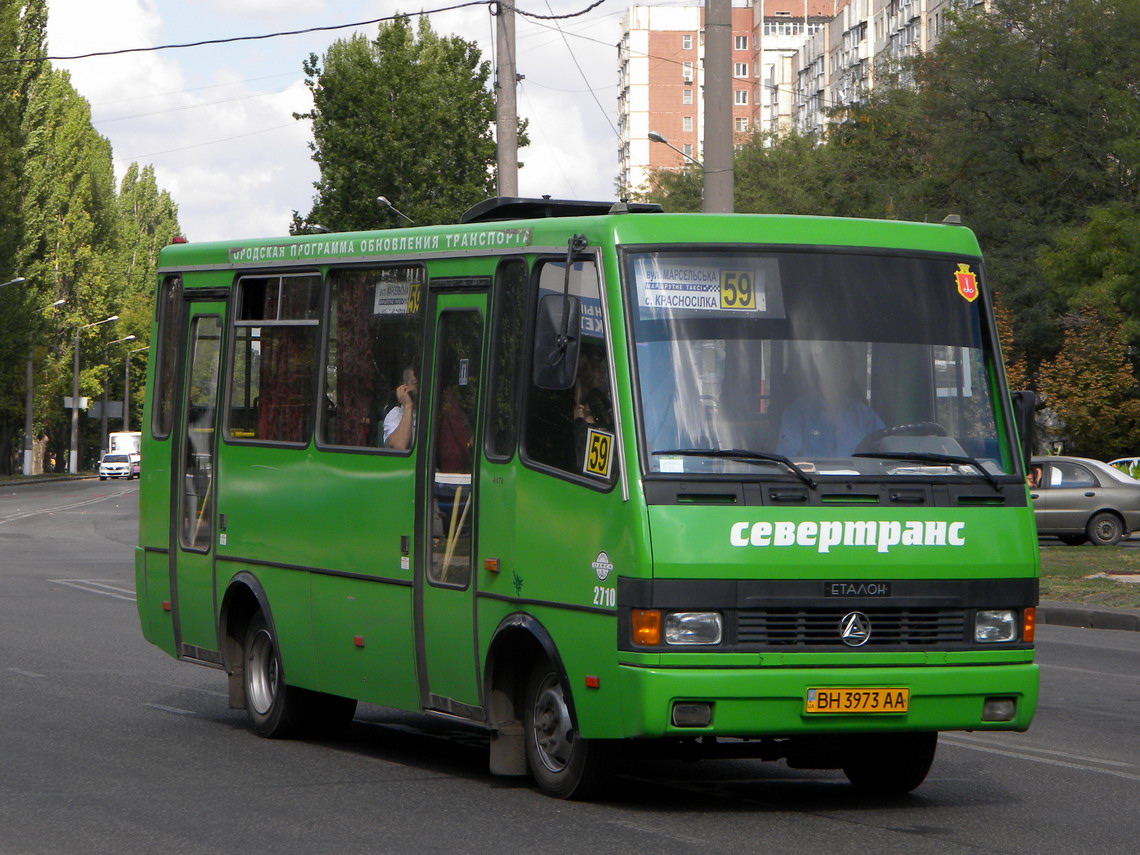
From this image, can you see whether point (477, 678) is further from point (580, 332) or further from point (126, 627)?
point (126, 627)

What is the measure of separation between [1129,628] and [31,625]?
1035 cm

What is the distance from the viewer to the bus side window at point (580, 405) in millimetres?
8047

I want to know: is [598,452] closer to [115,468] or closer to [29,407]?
[29,407]

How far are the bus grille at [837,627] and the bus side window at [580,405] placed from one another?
33.4 inches

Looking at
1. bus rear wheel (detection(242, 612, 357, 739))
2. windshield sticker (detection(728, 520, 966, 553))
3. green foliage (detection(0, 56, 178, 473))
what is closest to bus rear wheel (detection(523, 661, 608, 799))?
windshield sticker (detection(728, 520, 966, 553))

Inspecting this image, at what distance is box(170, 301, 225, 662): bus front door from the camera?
11.5 m

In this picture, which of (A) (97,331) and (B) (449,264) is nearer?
(B) (449,264)

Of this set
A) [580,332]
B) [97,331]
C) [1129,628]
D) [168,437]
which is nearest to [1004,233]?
[1129,628]

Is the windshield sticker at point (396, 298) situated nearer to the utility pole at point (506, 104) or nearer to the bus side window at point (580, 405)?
the bus side window at point (580, 405)

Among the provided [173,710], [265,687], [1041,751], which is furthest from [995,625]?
[173,710]

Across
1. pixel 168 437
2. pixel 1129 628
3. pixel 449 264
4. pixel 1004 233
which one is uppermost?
pixel 1004 233

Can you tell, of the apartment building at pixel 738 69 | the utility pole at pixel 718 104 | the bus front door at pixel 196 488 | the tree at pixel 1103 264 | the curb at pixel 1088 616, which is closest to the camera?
the bus front door at pixel 196 488

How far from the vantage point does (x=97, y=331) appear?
91.8 meters

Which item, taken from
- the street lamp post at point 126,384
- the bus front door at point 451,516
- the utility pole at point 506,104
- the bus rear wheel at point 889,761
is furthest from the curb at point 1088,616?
the street lamp post at point 126,384
